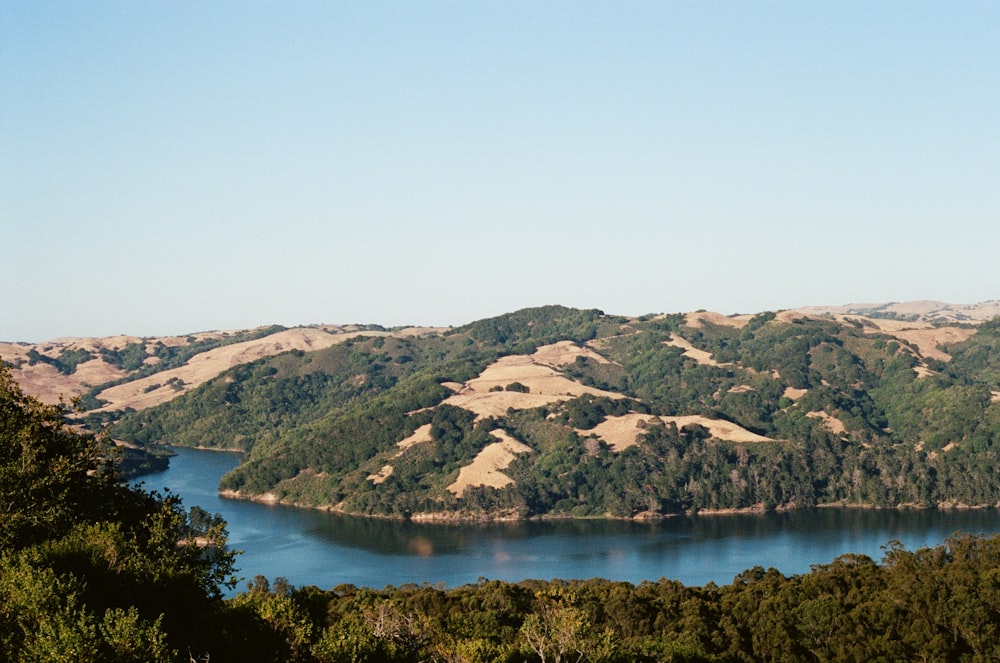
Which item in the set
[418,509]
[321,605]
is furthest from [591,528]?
[321,605]

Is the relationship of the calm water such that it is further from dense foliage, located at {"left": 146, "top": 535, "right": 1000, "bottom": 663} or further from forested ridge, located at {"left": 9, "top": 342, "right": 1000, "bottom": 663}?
forested ridge, located at {"left": 9, "top": 342, "right": 1000, "bottom": 663}

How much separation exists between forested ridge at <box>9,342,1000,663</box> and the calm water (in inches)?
1840

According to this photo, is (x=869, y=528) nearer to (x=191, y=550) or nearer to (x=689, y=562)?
(x=689, y=562)

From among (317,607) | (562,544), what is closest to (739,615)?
(317,607)

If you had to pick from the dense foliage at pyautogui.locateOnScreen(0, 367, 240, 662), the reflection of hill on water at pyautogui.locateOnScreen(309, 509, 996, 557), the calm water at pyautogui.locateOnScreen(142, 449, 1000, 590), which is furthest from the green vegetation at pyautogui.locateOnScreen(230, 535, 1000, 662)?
the reflection of hill on water at pyautogui.locateOnScreen(309, 509, 996, 557)

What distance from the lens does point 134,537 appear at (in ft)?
156

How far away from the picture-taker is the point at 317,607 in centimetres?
5272

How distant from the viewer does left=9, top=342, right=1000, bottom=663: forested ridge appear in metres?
36.5

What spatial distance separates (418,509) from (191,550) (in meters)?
150

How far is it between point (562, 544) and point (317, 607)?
377 ft

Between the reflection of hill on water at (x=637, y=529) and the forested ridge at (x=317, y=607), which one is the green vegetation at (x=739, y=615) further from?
the reflection of hill on water at (x=637, y=529)

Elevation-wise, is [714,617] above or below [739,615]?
→ below

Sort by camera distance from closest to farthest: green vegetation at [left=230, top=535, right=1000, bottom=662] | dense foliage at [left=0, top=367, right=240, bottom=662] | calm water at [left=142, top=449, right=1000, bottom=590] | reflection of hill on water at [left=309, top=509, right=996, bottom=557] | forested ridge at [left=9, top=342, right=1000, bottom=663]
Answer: dense foliage at [left=0, top=367, right=240, bottom=662]
forested ridge at [left=9, top=342, right=1000, bottom=663]
green vegetation at [left=230, top=535, right=1000, bottom=662]
calm water at [left=142, top=449, right=1000, bottom=590]
reflection of hill on water at [left=309, top=509, right=996, bottom=557]

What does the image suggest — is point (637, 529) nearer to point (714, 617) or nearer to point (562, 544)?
point (562, 544)
